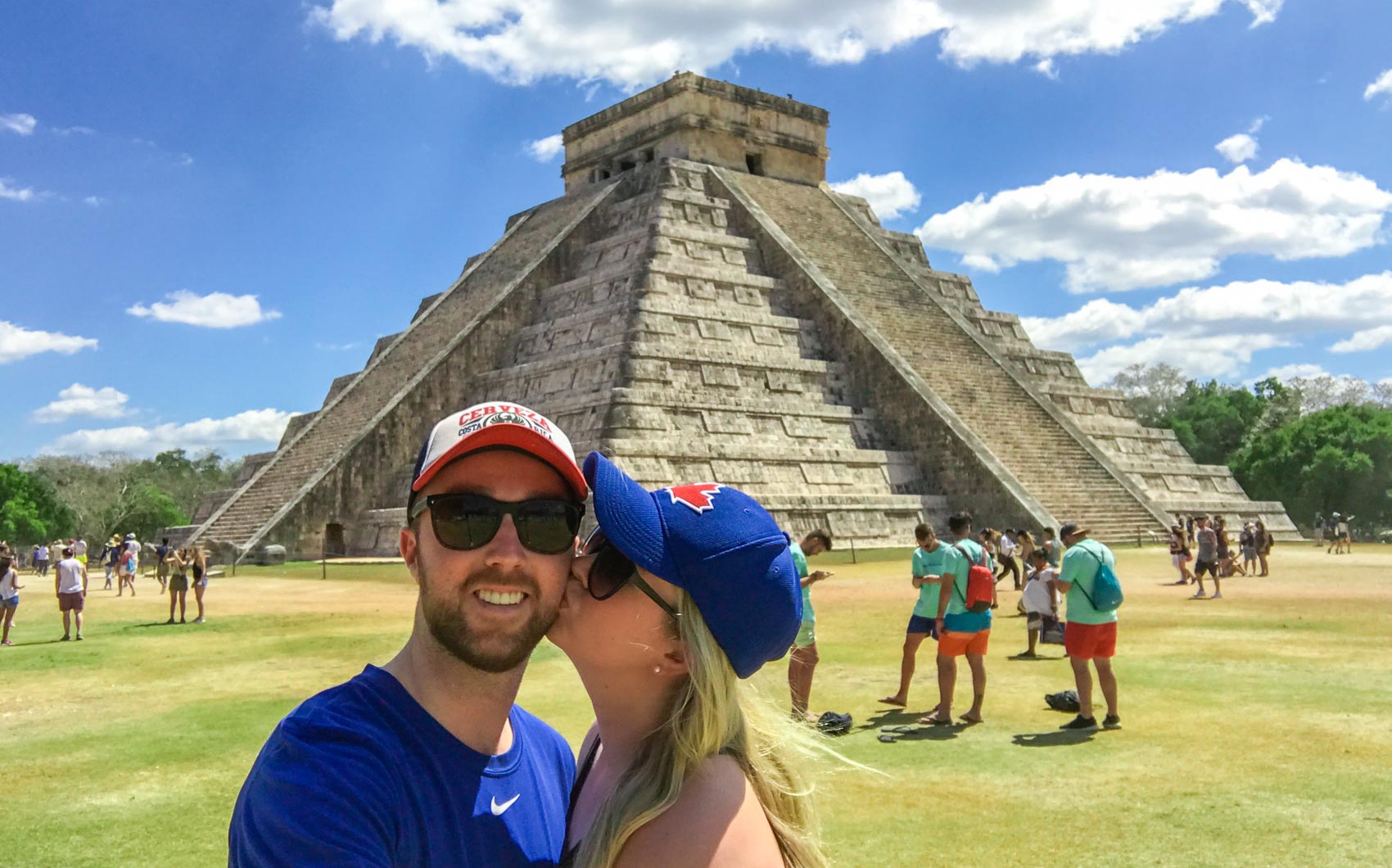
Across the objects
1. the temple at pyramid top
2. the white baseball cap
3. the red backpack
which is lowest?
the red backpack

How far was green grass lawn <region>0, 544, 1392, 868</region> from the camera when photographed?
17.0ft

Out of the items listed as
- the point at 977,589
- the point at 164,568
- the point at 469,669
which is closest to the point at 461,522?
the point at 469,669

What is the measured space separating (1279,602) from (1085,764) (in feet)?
32.9

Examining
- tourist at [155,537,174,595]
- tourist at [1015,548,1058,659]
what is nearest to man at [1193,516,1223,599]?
tourist at [1015,548,1058,659]

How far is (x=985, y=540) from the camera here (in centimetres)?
1681

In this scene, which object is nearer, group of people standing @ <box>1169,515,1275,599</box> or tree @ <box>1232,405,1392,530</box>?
group of people standing @ <box>1169,515,1275,599</box>

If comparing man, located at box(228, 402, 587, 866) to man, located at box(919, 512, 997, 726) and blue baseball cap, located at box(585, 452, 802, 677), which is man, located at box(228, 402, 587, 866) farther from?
man, located at box(919, 512, 997, 726)

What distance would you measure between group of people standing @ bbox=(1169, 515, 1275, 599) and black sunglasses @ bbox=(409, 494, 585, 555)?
610 inches

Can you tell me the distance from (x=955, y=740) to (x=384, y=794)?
249 inches

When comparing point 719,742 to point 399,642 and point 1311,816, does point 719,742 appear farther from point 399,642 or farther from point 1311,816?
point 399,642

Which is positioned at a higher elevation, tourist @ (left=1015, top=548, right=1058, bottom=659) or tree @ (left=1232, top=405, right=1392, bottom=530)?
tree @ (left=1232, top=405, right=1392, bottom=530)

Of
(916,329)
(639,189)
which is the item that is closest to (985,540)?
(916,329)

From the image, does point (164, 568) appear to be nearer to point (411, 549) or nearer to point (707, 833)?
point (411, 549)

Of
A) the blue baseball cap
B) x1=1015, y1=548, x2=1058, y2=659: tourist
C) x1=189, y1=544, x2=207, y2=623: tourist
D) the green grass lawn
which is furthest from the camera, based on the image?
x1=189, y1=544, x2=207, y2=623: tourist
